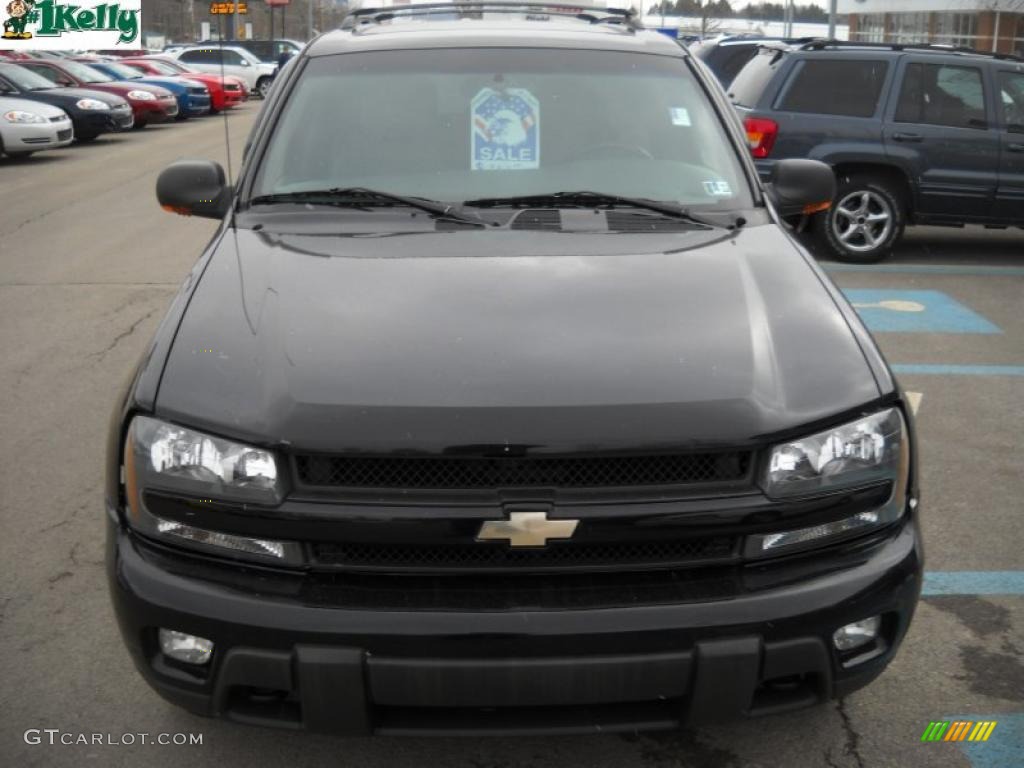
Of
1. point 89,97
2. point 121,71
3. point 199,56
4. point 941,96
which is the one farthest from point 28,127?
point 199,56

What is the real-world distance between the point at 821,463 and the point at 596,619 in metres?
0.64

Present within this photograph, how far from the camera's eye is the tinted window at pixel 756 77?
35.7 feet

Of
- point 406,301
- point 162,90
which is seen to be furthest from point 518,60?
point 162,90

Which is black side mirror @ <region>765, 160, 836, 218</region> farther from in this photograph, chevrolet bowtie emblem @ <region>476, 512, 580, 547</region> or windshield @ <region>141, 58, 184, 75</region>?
windshield @ <region>141, 58, 184, 75</region>

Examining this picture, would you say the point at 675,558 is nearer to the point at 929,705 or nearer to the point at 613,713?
the point at 613,713

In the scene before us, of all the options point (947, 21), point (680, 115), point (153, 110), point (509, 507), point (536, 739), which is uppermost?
point (947, 21)

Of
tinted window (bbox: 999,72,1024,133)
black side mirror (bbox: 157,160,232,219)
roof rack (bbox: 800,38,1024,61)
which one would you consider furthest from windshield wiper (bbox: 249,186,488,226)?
tinted window (bbox: 999,72,1024,133)

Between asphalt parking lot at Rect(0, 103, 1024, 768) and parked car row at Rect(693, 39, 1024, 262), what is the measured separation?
0.64 meters

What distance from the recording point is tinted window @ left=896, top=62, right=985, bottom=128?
1053 cm

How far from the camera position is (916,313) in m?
8.83

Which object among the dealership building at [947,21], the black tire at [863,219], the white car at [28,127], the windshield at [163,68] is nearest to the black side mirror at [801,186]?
the black tire at [863,219]

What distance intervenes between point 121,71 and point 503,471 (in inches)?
1172

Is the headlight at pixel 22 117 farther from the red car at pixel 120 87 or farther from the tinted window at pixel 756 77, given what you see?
the tinted window at pixel 756 77

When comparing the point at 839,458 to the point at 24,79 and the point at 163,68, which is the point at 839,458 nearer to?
the point at 24,79
